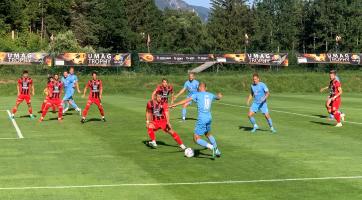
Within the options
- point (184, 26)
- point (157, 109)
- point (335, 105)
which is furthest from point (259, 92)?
point (184, 26)

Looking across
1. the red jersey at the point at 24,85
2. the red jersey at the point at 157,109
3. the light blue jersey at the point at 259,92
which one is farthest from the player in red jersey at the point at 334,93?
the red jersey at the point at 24,85

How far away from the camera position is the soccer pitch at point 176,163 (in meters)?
13.9

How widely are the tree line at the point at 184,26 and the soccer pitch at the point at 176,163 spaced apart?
73735 mm

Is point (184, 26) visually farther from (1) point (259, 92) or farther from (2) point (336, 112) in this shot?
(1) point (259, 92)

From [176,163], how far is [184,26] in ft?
415

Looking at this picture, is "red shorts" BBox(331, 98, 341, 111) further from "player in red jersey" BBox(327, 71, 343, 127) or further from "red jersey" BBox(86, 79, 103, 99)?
"red jersey" BBox(86, 79, 103, 99)

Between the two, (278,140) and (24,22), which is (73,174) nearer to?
(278,140)

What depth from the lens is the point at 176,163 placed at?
57.0ft

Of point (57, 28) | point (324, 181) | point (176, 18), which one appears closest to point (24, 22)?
point (57, 28)

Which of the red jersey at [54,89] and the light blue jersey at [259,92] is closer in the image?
the light blue jersey at [259,92]

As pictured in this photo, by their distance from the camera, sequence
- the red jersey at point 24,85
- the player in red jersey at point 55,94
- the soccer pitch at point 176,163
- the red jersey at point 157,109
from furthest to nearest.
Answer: the red jersey at point 24,85 → the player in red jersey at point 55,94 → the red jersey at point 157,109 → the soccer pitch at point 176,163

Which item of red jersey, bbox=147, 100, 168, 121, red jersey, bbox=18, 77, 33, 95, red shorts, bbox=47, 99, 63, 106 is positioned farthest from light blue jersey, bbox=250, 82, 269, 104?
red jersey, bbox=18, 77, 33, 95

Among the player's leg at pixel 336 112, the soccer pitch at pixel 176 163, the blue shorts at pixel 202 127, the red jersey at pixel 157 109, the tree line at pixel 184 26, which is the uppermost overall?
the tree line at pixel 184 26

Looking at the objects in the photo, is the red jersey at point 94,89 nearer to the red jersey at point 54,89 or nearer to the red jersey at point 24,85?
the red jersey at point 54,89
